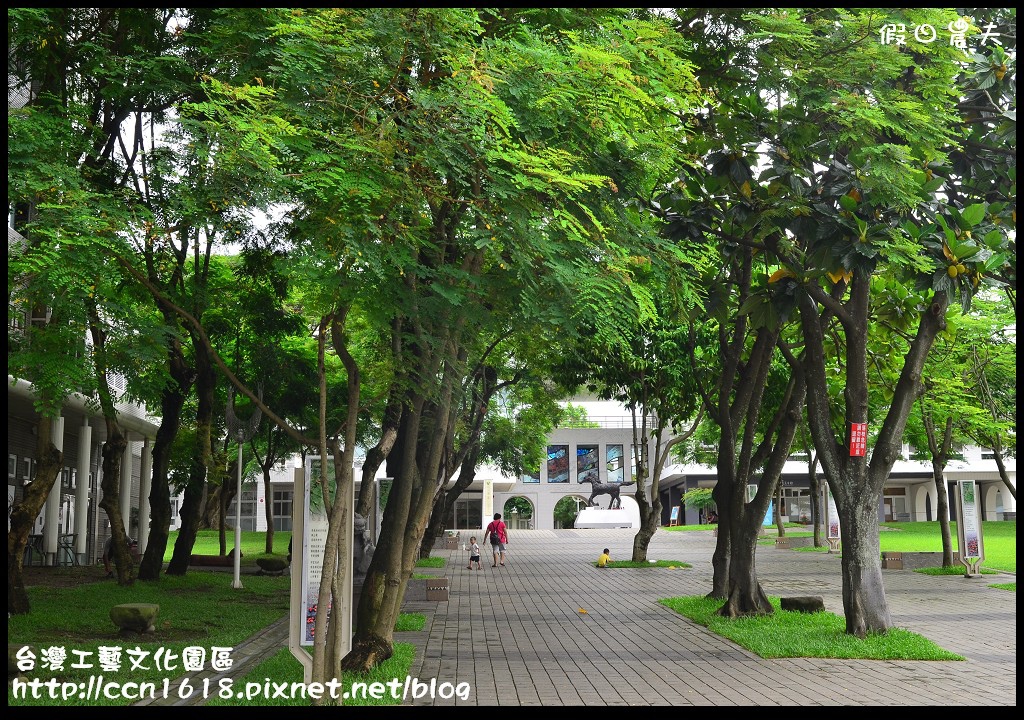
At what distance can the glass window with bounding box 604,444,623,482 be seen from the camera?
72.7 m

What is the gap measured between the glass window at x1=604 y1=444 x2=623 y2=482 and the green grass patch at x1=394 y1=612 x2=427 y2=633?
2239 inches

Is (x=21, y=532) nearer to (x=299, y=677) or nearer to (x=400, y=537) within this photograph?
(x=299, y=677)

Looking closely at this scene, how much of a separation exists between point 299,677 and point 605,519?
155 feet

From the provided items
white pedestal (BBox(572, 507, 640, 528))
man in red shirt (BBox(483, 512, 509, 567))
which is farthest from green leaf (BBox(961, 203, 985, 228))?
white pedestal (BBox(572, 507, 640, 528))

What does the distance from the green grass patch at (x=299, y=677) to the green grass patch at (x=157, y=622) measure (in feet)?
2.95

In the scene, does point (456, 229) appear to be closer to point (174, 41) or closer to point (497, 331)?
point (497, 331)

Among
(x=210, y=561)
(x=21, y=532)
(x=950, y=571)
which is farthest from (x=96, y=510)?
(x=950, y=571)

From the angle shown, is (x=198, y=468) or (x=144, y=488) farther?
(x=144, y=488)

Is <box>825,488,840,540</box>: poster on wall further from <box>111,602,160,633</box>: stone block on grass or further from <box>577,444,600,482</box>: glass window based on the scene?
<box>577,444,600,482</box>: glass window

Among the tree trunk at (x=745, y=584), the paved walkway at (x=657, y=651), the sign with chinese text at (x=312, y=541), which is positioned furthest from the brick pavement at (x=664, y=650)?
the sign with chinese text at (x=312, y=541)

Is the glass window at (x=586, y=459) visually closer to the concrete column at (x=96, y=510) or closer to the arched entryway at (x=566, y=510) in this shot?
the arched entryway at (x=566, y=510)

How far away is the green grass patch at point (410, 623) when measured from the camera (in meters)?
14.6

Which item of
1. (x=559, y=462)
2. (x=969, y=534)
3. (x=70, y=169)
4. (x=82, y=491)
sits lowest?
(x=969, y=534)

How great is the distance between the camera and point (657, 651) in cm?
1277
